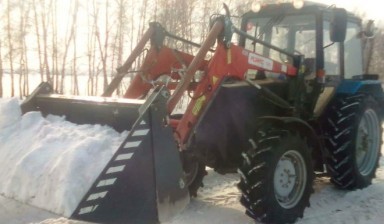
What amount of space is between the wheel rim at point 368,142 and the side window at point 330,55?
0.74 m

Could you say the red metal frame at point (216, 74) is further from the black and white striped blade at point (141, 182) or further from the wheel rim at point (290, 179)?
the wheel rim at point (290, 179)

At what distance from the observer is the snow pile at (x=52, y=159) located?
9.96ft

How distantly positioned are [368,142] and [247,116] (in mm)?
2149

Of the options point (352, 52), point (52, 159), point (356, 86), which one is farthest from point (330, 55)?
point (52, 159)

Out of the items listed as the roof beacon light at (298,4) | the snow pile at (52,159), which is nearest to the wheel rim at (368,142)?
the roof beacon light at (298,4)

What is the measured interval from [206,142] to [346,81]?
7.54ft

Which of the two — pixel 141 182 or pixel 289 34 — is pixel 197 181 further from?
pixel 289 34

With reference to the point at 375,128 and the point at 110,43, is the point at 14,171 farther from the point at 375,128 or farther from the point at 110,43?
the point at 110,43

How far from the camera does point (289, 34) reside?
5.36 metres

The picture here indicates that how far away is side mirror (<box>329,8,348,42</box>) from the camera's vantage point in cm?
478

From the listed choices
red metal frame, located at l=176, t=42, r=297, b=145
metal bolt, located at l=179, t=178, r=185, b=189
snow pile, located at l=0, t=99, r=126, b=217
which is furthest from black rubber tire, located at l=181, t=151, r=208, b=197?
snow pile, located at l=0, t=99, r=126, b=217

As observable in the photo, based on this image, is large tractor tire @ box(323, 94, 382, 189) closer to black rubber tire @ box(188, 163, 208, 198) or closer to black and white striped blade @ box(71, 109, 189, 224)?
black rubber tire @ box(188, 163, 208, 198)

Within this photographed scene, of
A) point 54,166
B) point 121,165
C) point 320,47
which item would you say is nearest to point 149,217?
→ point 121,165

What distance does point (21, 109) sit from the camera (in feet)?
13.8
